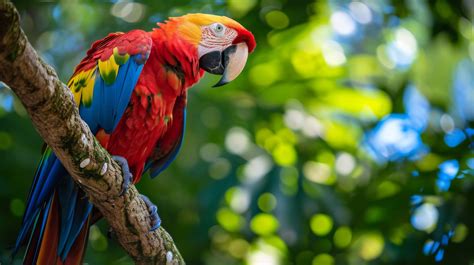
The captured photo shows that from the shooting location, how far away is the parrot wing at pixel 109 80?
2.46 meters

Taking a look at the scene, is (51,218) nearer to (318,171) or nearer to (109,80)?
(109,80)

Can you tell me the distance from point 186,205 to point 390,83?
156cm

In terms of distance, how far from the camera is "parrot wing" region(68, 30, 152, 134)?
96.8 inches

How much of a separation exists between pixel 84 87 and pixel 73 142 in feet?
2.11

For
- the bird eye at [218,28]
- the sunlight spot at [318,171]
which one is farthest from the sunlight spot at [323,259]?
the bird eye at [218,28]

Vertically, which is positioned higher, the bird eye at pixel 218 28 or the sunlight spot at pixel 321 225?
the bird eye at pixel 218 28

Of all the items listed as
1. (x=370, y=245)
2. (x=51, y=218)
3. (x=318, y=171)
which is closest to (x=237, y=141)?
(x=318, y=171)

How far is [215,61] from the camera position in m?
2.75

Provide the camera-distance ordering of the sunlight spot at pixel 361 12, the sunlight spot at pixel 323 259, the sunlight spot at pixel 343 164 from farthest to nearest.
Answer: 1. the sunlight spot at pixel 361 12
2. the sunlight spot at pixel 343 164
3. the sunlight spot at pixel 323 259

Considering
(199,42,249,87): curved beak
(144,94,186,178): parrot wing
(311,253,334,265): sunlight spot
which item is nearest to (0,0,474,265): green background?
(311,253,334,265): sunlight spot

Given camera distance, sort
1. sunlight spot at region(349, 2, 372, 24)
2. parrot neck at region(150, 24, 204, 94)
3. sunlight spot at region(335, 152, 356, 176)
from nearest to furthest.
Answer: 1. parrot neck at region(150, 24, 204, 94)
2. sunlight spot at region(335, 152, 356, 176)
3. sunlight spot at region(349, 2, 372, 24)

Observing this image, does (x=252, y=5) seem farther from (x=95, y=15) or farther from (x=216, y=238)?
(x=216, y=238)

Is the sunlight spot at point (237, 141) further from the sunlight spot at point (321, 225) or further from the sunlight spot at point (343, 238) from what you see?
the sunlight spot at point (343, 238)

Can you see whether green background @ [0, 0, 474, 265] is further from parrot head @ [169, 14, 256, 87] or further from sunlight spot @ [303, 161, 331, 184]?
parrot head @ [169, 14, 256, 87]
